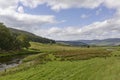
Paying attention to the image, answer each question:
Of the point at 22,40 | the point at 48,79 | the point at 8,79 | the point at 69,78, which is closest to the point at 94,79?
the point at 69,78

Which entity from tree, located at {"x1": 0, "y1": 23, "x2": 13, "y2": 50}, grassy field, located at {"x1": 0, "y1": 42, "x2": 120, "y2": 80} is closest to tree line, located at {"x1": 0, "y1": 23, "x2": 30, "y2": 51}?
Result: tree, located at {"x1": 0, "y1": 23, "x2": 13, "y2": 50}

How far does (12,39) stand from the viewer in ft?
419

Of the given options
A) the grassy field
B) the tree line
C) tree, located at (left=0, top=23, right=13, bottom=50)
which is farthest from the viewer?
the tree line

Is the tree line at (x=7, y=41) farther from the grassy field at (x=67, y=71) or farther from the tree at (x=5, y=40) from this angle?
the grassy field at (x=67, y=71)

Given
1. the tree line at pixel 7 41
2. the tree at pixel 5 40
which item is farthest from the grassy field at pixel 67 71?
the tree line at pixel 7 41

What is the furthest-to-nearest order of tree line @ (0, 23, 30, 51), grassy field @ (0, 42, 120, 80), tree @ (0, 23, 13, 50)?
tree line @ (0, 23, 30, 51) < tree @ (0, 23, 13, 50) < grassy field @ (0, 42, 120, 80)

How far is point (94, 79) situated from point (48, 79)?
642 cm

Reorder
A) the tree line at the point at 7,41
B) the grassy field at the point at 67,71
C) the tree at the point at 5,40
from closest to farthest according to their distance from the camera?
the grassy field at the point at 67,71, the tree at the point at 5,40, the tree line at the point at 7,41

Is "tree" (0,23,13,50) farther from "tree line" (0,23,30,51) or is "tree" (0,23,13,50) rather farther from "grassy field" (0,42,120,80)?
"grassy field" (0,42,120,80)

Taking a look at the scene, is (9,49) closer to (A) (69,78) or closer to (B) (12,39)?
(B) (12,39)

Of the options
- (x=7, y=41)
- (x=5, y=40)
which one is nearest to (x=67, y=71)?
(x=5, y=40)

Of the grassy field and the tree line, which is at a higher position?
the tree line

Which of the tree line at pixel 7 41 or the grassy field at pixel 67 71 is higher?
the tree line at pixel 7 41

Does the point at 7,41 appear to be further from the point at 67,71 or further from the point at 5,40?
the point at 67,71
